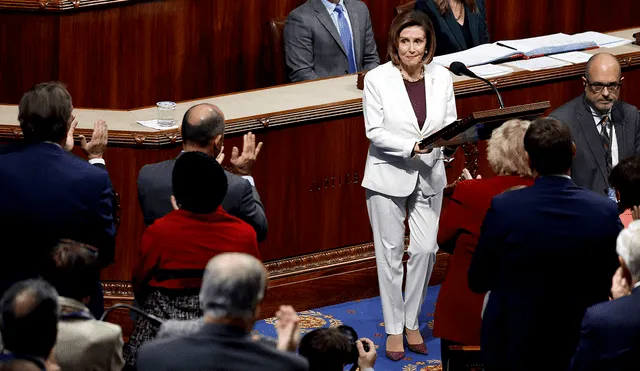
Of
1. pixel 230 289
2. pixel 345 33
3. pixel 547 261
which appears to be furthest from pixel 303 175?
pixel 230 289

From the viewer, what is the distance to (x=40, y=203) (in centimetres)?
394

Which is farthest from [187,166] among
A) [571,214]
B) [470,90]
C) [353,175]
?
[470,90]

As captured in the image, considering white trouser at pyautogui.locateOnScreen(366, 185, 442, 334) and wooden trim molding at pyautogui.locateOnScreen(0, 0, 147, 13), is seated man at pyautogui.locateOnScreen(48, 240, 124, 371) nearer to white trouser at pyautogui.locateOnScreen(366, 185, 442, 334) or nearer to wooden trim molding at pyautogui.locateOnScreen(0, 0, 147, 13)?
white trouser at pyautogui.locateOnScreen(366, 185, 442, 334)

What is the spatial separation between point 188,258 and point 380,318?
2.29 meters

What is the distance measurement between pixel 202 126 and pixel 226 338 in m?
1.41

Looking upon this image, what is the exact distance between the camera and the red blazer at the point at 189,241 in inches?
152

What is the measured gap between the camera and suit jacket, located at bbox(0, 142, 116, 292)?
3941 mm

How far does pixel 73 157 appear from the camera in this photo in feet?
13.3


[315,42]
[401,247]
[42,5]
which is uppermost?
[42,5]

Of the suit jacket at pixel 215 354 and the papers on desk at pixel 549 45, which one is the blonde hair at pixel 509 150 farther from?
the papers on desk at pixel 549 45

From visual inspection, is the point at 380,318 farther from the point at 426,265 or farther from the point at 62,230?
the point at 62,230

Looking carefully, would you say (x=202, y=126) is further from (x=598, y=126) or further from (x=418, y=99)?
(x=598, y=126)

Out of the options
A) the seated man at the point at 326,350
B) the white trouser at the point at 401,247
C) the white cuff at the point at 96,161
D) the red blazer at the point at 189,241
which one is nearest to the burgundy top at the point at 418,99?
the white trouser at the point at 401,247

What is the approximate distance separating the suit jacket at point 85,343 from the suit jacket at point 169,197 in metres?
0.97
